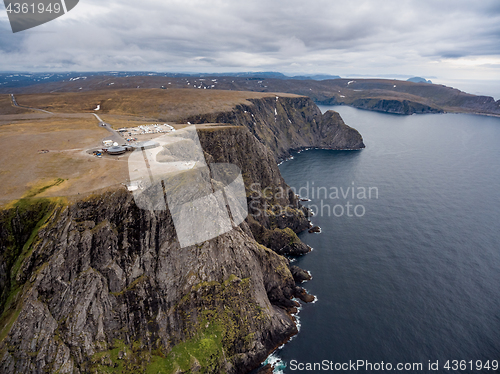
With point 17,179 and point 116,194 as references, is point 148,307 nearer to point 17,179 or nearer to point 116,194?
point 116,194

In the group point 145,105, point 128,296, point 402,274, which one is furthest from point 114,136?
point 402,274

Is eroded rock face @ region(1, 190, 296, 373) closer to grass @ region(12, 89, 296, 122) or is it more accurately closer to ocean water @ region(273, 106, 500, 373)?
ocean water @ region(273, 106, 500, 373)

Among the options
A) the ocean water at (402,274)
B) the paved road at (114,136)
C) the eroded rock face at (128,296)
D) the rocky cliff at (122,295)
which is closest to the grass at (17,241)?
the rocky cliff at (122,295)

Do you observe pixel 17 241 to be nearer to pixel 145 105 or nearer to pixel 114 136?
pixel 114 136

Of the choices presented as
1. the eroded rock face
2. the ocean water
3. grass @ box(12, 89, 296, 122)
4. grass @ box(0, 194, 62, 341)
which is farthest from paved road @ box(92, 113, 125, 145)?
the ocean water

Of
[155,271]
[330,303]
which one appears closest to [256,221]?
[330,303]

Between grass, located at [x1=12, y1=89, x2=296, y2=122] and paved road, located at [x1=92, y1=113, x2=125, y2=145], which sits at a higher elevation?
paved road, located at [x1=92, y1=113, x2=125, y2=145]
